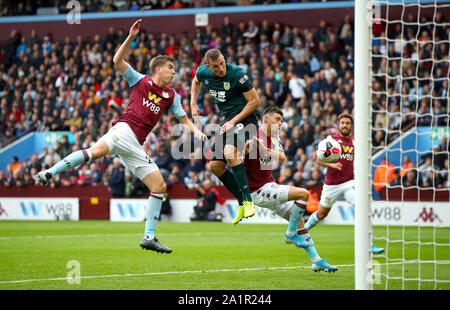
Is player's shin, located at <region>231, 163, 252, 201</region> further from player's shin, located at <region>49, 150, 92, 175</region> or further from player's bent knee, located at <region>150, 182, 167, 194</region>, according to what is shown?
player's shin, located at <region>49, 150, 92, 175</region>

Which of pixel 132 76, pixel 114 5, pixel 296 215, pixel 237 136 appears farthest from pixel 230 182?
pixel 114 5

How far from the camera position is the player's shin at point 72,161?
28.0ft

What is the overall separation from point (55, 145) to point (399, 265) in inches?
731

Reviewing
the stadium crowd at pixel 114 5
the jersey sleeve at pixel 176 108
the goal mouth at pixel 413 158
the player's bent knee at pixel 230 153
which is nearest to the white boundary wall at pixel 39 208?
the stadium crowd at pixel 114 5

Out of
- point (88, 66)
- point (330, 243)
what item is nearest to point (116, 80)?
point (88, 66)

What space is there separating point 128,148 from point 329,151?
446 centimetres

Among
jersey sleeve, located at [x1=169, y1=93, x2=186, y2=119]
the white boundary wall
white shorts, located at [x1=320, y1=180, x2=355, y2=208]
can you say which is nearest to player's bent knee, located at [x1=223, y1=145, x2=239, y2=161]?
jersey sleeve, located at [x1=169, y1=93, x2=186, y2=119]

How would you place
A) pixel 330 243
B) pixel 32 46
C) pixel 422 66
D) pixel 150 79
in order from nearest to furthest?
pixel 150 79
pixel 330 243
pixel 422 66
pixel 32 46

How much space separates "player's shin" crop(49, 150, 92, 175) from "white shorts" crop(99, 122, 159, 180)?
1.10ft

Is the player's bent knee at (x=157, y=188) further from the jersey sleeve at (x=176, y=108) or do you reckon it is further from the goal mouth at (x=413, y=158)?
the goal mouth at (x=413, y=158)

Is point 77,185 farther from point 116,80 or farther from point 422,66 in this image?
point 422,66

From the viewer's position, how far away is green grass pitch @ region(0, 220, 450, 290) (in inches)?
334

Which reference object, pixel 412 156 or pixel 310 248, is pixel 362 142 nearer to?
pixel 310 248

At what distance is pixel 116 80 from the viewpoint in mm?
26484
